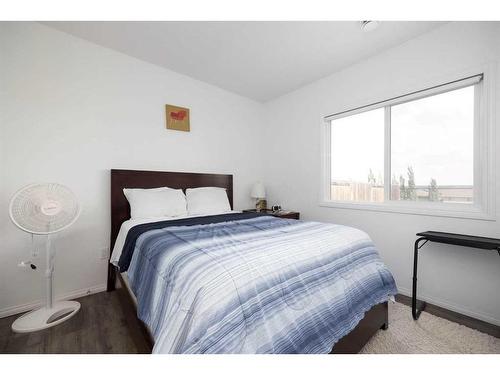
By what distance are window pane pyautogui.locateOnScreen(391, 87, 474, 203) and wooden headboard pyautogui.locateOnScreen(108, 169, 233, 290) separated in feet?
7.75

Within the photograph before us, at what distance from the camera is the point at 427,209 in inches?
81.2

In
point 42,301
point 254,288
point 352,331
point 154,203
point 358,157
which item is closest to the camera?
point 254,288

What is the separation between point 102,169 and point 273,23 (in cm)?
225

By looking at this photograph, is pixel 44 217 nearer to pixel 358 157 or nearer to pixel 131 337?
pixel 131 337

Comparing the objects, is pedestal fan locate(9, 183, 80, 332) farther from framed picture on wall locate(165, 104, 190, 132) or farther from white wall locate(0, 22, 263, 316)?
framed picture on wall locate(165, 104, 190, 132)

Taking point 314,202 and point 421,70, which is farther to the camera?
point 314,202

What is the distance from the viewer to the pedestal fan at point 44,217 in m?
1.57

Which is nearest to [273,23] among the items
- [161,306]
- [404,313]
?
[161,306]

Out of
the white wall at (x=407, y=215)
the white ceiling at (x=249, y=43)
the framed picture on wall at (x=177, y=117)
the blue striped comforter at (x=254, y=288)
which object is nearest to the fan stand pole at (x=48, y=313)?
the blue striped comforter at (x=254, y=288)

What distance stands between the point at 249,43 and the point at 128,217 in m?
2.27

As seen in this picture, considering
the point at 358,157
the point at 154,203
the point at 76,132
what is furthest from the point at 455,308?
the point at 76,132

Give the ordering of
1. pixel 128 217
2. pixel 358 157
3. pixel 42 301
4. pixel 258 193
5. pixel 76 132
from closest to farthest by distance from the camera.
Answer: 1. pixel 42 301
2. pixel 76 132
3. pixel 128 217
4. pixel 358 157
5. pixel 258 193
